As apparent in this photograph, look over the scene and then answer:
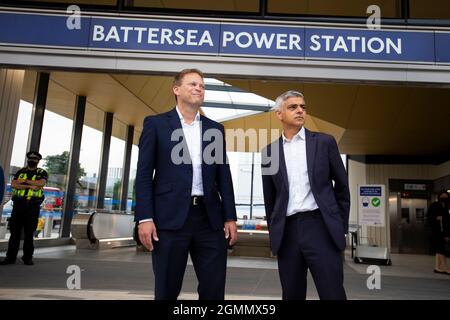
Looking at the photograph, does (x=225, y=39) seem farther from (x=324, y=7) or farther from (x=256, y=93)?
(x=256, y=93)

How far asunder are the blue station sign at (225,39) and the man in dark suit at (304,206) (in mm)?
1789

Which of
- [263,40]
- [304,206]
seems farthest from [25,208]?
[304,206]

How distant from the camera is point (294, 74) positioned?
370cm

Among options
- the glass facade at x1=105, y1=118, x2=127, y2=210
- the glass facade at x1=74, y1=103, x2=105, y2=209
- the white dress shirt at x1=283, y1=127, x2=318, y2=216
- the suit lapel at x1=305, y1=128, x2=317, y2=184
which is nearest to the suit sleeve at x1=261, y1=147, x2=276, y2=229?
the white dress shirt at x1=283, y1=127, x2=318, y2=216

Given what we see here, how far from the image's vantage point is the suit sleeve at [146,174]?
1.81 m

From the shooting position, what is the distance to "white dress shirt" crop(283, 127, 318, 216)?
196cm

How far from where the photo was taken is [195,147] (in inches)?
78.2

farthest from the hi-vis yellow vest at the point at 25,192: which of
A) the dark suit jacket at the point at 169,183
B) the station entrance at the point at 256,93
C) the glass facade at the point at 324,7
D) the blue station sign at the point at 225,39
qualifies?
the dark suit jacket at the point at 169,183

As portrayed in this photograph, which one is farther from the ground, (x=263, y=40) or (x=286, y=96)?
(x=263, y=40)

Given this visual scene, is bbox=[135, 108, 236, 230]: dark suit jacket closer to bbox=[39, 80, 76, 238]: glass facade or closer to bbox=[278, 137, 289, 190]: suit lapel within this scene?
bbox=[278, 137, 289, 190]: suit lapel

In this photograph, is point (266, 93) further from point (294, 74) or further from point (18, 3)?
point (18, 3)

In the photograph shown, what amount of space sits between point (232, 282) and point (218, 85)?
7.26 metres

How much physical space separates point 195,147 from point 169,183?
24 cm

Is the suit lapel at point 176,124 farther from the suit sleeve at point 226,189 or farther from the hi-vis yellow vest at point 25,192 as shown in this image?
the hi-vis yellow vest at point 25,192
